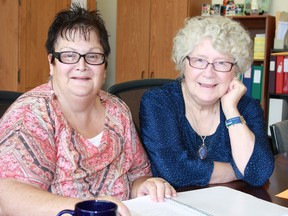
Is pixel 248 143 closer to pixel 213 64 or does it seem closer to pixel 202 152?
pixel 202 152

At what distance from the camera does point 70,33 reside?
129 centimetres

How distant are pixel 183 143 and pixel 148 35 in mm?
3068

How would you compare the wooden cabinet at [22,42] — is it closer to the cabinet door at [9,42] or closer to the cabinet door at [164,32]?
the cabinet door at [9,42]

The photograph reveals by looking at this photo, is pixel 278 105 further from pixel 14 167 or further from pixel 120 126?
pixel 14 167

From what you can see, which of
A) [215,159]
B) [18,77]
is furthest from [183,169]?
[18,77]

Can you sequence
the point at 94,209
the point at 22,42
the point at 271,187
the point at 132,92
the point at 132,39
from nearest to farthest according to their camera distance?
the point at 94,209, the point at 271,187, the point at 132,92, the point at 22,42, the point at 132,39

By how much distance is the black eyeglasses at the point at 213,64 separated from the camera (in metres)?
1.63

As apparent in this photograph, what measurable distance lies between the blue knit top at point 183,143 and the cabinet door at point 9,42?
2036mm

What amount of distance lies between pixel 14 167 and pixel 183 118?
77cm

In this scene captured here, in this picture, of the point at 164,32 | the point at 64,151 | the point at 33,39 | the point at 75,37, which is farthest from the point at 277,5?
the point at 64,151

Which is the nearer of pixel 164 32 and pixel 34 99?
pixel 34 99

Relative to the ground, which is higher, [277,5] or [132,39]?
[277,5]

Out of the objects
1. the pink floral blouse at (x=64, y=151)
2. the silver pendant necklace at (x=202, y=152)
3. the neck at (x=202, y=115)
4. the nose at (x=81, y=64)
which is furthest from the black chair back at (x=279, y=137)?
the nose at (x=81, y=64)

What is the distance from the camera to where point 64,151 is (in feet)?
4.08
